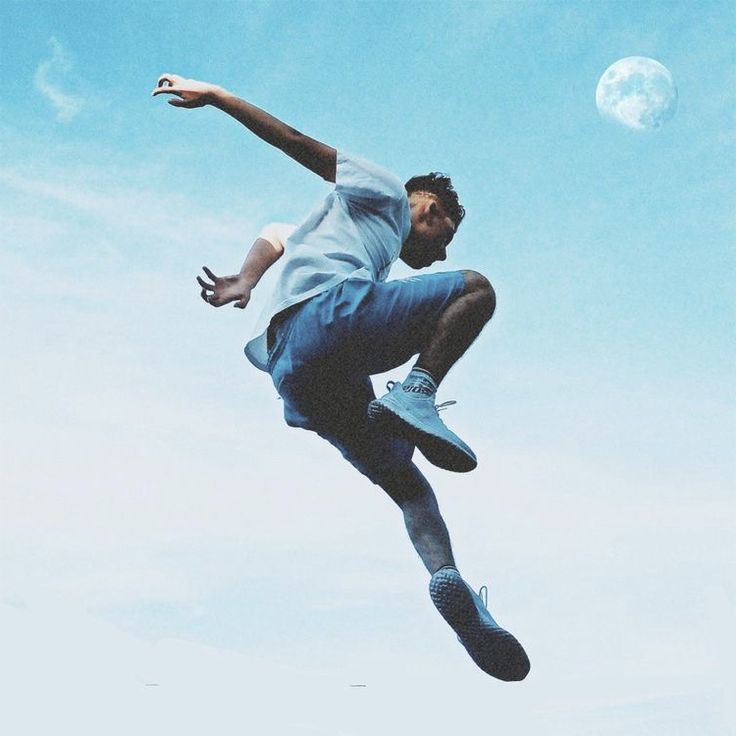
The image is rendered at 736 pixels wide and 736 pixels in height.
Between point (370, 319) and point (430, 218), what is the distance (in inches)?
34.1

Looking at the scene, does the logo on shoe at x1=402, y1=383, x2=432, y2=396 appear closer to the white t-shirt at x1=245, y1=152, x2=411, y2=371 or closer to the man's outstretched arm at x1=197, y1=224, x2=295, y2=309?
the white t-shirt at x1=245, y1=152, x2=411, y2=371

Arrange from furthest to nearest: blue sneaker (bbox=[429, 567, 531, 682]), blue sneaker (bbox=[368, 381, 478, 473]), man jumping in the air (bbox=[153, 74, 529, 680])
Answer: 1. blue sneaker (bbox=[429, 567, 531, 682])
2. man jumping in the air (bbox=[153, 74, 529, 680])
3. blue sneaker (bbox=[368, 381, 478, 473])

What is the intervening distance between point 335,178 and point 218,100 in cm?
70

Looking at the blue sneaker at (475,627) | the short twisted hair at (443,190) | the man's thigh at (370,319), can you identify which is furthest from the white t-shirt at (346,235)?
the blue sneaker at (475,627)

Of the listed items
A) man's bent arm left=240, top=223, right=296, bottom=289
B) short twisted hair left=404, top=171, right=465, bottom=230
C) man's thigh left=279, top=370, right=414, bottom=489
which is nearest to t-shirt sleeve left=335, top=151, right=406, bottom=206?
short twisted hair left=404, top=171, right=465, bottom=230

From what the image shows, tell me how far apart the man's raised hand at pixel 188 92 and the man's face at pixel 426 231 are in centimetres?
132

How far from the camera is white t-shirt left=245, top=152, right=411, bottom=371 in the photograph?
5324 mm

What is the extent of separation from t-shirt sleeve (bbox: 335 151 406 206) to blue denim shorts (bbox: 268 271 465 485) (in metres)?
0.43

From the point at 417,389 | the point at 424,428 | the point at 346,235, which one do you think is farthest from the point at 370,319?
the point at 424,428

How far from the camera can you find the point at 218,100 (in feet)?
16.4

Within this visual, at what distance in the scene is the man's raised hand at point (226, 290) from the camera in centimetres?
600

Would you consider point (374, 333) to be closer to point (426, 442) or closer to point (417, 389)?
point (417, 389)

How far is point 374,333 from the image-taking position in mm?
5203

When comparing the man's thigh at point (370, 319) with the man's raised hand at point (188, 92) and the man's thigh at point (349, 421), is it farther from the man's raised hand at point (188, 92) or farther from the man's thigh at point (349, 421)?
the man's raised hand at point (188, 92)
